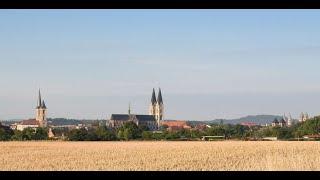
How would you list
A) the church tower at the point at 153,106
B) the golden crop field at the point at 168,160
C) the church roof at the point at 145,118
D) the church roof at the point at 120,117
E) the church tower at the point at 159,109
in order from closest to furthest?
the golden crop field at the point at 168,160 → the church roof at the point at 145,118 → the church tower at the point at 159,109 → the church tower at the point at 153,106 → the church roof at the point at 120,117

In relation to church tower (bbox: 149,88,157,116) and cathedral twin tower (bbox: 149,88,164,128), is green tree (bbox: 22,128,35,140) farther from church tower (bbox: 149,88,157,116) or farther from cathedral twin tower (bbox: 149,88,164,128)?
church tower (bbox: 149,88,157,116)

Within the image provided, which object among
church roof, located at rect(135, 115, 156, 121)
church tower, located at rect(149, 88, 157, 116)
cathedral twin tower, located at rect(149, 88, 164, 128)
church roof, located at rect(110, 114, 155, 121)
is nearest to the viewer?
church roof, located at rect(135, 115, 156, 121)

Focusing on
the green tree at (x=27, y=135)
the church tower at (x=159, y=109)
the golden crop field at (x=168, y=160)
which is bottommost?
the golden crop field at (x=168, y=160)

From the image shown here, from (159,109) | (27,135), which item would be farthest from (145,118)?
(27,135)

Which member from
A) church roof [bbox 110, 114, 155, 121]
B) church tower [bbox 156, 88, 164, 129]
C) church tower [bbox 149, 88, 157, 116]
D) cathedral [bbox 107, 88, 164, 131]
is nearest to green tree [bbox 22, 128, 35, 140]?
cathedral [bbox 107, 88, 164, 131]

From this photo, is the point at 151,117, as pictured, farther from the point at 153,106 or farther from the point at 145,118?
the point at 153,106

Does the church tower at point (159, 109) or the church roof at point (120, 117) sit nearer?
the church tower at point (159, 109)

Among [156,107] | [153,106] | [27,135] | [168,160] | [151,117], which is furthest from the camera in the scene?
[156,107]

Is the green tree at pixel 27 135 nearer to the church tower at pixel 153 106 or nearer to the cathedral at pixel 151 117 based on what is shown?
the cathedral at pixel 151 117

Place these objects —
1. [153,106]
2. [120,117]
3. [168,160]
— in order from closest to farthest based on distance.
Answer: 1. [168,160]
2. [153,106]
3. [120,117]

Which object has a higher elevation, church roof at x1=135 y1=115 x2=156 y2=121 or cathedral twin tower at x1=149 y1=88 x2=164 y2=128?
cathedral twin tower at x1=149 y1=88 x2=164 y2=128

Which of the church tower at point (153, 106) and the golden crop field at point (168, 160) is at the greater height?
the church tower at point (153, 106)

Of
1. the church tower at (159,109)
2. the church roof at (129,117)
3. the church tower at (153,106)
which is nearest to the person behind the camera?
the church roof at (129,117)

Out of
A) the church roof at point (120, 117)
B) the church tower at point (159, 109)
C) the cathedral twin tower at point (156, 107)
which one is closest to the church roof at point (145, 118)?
the cathedral twin tower at point (156, 107)
